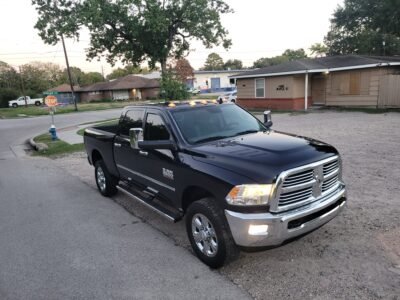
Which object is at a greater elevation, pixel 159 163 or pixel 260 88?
pixel 260 88

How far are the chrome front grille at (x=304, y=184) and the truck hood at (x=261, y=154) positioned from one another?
7cm

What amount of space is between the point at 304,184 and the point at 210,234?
118 centimetres

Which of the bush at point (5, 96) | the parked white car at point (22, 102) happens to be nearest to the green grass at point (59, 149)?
the parked white car at point (22, 102)

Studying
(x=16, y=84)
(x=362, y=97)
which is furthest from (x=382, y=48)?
(x=16, y=84)

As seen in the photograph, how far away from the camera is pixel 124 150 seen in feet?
18.0

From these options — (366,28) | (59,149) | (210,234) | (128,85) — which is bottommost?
(59,149)

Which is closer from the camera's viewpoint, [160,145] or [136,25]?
[160,145]

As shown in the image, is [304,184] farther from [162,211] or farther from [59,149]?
[59,149]

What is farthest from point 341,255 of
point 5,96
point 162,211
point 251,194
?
point 5,96

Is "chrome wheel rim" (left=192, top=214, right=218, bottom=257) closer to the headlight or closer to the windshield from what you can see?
the headlight

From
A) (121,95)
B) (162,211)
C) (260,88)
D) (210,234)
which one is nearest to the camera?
(210,234)

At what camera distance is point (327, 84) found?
22172 millimetres

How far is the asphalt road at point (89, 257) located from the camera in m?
3.35

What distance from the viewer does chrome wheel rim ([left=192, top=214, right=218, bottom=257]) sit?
11.8ft
